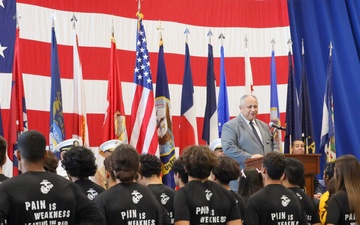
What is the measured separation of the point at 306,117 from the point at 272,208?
5979 mm

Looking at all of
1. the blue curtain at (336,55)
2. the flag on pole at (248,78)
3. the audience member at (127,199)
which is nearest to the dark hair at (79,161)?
the audience member at (127,199)

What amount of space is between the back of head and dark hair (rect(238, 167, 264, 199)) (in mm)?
735

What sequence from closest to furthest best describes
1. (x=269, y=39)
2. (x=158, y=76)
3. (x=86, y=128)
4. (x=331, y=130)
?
1. (x=86, y=128)
2. (x=158, y=76)
3. (x=331, y=130)
4. (x=269, y=39)

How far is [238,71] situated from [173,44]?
1.29m

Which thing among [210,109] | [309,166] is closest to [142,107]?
[210,109]

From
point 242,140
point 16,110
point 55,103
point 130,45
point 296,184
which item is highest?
point 130,45

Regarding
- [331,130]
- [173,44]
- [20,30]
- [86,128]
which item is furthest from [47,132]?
[331,130]

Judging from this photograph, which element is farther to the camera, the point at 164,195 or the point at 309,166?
the point at 309,166

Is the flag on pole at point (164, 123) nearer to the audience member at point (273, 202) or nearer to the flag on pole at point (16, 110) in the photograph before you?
the flag on pole at point (16, 110)

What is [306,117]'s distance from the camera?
36.1 ft

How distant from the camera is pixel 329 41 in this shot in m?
12.1

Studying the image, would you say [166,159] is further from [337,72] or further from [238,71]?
[337,72]

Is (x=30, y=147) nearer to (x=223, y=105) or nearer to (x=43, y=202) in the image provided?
(x=43, y=202)

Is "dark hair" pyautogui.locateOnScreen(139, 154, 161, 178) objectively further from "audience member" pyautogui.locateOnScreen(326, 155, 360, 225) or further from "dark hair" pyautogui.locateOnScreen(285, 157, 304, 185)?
"audience member" pyautogui.locateOnScreen(326, 155, 360, 225)
